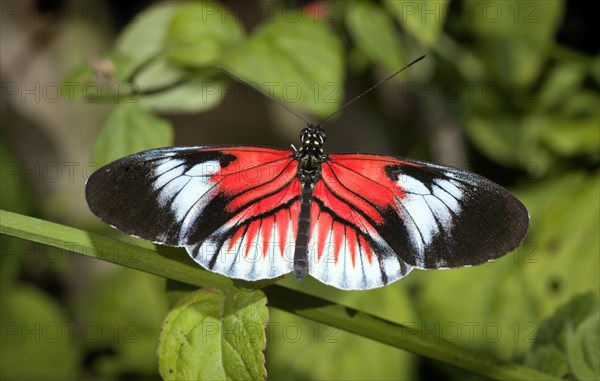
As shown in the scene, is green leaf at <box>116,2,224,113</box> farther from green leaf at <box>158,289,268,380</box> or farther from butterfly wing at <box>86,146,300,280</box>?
green leaf at <box>158,289,268,380</box>

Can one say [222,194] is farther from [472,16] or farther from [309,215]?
[472,16]

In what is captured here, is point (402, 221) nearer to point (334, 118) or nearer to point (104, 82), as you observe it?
point (104, 82)

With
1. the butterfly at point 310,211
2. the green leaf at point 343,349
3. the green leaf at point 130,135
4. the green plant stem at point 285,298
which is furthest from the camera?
the green leaf at point 343,349

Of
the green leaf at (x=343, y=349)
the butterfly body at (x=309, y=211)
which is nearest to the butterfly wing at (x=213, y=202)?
the butterfly body at (x=309, y=211)

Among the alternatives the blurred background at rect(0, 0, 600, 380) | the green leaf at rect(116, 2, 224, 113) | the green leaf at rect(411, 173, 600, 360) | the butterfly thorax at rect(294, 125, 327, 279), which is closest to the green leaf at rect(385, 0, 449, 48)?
the blurred background at rect(0, 0, 600, 380)

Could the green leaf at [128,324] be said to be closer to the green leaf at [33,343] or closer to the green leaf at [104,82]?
the green leaf at [33,343]

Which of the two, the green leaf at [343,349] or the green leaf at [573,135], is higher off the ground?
the green leaf at [573,135]

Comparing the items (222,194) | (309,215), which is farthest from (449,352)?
(222,194)

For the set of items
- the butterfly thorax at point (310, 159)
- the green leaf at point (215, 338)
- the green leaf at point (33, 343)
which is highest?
the butterfly thorax at point (310, 159)
